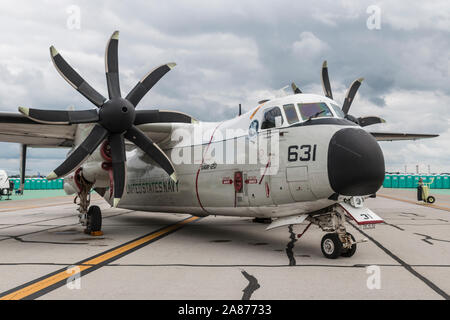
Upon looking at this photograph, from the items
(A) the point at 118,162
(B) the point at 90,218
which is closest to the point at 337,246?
(A) the point at 118,162

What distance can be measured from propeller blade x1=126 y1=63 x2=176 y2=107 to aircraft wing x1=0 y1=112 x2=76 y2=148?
2694 millimetres

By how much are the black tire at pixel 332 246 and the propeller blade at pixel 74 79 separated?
21.6 ft

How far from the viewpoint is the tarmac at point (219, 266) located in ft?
16.0

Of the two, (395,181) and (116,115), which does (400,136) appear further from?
(395,181)

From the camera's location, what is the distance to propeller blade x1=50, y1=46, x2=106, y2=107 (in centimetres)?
952

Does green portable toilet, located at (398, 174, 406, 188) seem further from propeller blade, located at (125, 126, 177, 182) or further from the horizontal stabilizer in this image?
the horizontal stabilizer

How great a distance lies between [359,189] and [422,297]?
2353 mm

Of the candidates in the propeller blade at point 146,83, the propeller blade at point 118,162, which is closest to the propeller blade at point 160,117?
the propeller blade at point 146,83

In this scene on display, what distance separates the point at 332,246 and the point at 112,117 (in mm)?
6119

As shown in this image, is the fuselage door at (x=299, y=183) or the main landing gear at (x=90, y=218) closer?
the fuselage door at (x=299, y=183)

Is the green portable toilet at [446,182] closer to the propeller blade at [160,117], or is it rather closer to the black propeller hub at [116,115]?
the propeller blade at [160,117]

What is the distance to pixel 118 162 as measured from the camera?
966cm

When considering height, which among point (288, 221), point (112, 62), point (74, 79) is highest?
point (112, 62)
